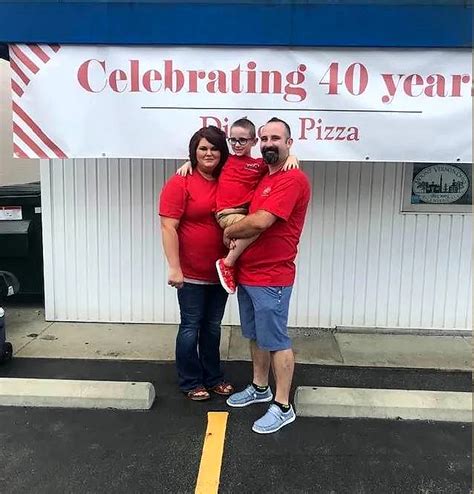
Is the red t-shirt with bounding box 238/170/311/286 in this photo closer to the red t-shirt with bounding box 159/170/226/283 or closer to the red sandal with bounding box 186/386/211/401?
the red t-shirt with bounding box 159/170/226/283

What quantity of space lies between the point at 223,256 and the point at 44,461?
61.4 inches

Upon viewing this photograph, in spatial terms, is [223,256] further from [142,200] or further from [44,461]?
[142,200]

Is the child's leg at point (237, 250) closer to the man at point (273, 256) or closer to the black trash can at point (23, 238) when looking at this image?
the man at point (273, 256)

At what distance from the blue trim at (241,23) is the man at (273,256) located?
105 centimetres

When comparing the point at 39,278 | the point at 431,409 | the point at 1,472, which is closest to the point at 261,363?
the point at 431,409

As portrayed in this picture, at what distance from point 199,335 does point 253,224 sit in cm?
107

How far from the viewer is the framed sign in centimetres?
499

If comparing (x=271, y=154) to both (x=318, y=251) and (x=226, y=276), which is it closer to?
(x=226, y=276)

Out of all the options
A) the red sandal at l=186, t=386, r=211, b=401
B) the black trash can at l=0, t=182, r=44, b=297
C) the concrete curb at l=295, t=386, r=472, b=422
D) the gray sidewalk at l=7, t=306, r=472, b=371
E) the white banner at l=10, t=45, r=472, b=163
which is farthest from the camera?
the black trash can at l=0, t=182, r=44, b=297

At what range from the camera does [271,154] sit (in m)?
3.09

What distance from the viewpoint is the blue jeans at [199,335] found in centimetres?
354

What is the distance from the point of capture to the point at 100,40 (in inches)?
153

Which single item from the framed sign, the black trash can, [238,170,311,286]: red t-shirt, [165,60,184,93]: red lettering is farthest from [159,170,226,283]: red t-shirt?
the black trash can

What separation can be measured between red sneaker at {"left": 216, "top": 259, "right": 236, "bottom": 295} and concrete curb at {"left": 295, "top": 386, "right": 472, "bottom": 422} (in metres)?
0.90
